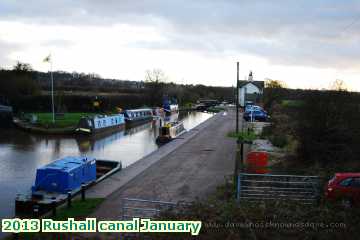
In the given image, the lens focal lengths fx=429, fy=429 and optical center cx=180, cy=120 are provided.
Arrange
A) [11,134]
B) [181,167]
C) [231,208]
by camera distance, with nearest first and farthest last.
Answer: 1. [231,208]
2. [181,167]
3. [11,134]

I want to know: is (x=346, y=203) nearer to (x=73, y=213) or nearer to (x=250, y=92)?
(x=73, y=213)

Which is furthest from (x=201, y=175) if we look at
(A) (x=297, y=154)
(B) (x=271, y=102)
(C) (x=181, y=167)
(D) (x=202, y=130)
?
(B) (x=271, y=102)

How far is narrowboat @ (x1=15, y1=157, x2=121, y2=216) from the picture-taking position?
52.3ft

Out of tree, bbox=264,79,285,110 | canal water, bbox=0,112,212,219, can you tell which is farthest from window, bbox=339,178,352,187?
tree, bbox=264,79,285,110

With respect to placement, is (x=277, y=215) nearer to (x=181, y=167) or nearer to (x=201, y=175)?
(x=201, y=175)

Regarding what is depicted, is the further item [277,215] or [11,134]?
[11,134]

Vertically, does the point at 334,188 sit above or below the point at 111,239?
above

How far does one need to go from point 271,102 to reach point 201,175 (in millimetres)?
44455

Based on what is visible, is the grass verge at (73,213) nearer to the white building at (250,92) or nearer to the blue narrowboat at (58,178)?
the blue narrowboat at (58,178)

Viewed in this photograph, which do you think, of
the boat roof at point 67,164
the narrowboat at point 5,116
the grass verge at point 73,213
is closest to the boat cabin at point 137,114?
the narrowboat at point 5,116

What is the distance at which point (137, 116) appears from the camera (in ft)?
190

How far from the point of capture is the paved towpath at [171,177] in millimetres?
16516

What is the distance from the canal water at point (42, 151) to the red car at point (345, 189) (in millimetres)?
11645

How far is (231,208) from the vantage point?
12227mm
